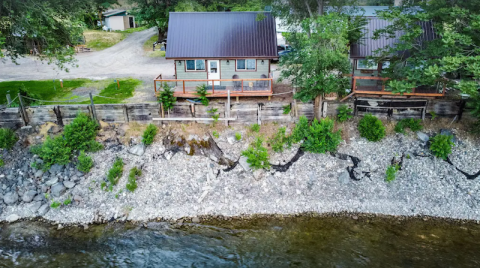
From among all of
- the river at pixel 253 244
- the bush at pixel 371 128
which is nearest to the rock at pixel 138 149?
the river at pixel 253 244

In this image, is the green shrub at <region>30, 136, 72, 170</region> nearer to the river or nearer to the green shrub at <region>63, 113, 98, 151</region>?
the green shrub at <region>63, 113, 98, 151</region>

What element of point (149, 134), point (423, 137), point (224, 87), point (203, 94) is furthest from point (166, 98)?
point (423, 137)

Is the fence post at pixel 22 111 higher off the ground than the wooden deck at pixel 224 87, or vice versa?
the wooden deck at pixel 224 87

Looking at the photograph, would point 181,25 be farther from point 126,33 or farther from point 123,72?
point 126,33

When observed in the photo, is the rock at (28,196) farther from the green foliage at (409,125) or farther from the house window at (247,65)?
the green foliage at (409,125)

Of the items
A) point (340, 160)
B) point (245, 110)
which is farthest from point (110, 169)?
point (340, 160)

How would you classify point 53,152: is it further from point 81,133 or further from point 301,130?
point 301,130

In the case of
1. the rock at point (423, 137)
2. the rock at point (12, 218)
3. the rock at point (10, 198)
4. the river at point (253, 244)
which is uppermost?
the rock at point (423, 137)

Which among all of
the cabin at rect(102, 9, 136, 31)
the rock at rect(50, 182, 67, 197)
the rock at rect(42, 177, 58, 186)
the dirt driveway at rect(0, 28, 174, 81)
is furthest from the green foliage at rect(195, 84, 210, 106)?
the cabin at rect(102, 9, 136, 31)
